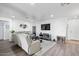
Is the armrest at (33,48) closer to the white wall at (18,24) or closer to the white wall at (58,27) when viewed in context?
the white wall at (18,24)

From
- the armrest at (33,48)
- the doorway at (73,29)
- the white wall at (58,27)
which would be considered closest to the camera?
the armrest at (33,48)

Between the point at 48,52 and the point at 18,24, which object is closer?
the point at 18,24

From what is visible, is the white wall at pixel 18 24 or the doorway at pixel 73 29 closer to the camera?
the white wall at pixel 18 24

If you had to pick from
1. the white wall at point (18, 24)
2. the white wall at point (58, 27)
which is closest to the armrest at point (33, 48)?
the white wall at point (18, 24)

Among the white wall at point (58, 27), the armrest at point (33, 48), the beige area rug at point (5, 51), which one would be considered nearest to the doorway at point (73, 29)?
the white wall at point (58, 27)

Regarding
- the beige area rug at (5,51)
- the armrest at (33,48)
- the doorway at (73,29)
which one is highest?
the doorway at (73,29)

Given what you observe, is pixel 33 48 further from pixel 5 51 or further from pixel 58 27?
pixel 58 27

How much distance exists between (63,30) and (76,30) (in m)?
0.94

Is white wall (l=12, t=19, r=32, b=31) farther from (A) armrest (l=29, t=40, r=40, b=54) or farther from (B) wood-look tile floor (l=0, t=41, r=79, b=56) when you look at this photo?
(B) wood-look tile floor (l=0, t=41, r=79, b=56)

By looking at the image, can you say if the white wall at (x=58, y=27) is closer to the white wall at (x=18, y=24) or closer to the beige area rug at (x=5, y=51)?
the white wall at (x=18, y=24)

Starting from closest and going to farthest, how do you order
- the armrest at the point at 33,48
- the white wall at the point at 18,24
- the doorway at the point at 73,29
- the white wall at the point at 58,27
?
the white wall at the point at 18,24, the armrest at the point at 33,48, the doorway at the point at 73,29, the white wall at the point at 58,27

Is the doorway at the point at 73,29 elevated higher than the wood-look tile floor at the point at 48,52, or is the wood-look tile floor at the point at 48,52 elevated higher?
the doorway at the point at 73,29

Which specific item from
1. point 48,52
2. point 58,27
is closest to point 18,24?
point 48,52

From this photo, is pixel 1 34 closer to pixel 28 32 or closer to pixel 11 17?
pixel 11 17
